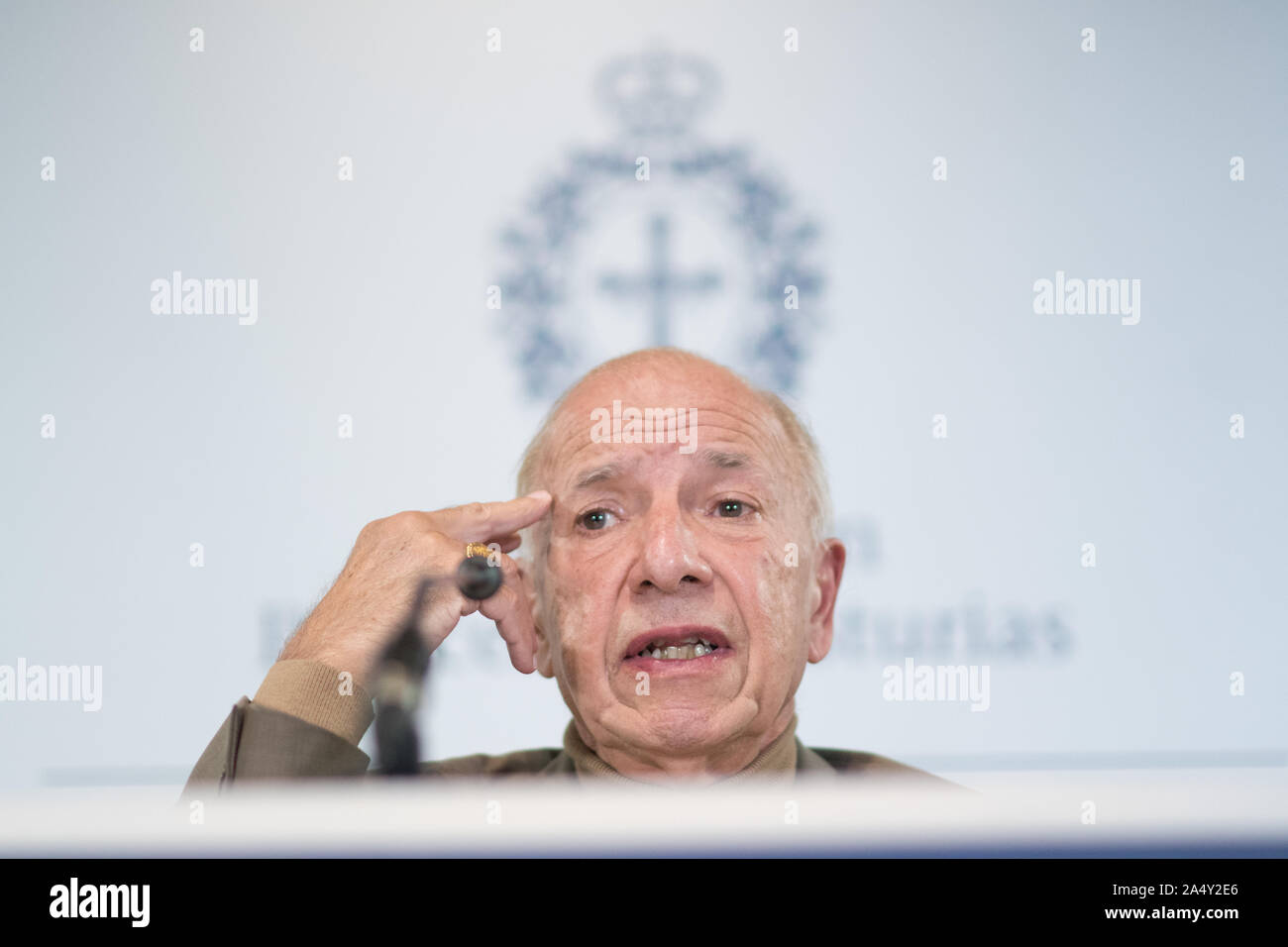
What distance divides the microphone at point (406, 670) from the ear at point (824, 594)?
0.60 meters

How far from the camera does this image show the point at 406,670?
71.9 inches

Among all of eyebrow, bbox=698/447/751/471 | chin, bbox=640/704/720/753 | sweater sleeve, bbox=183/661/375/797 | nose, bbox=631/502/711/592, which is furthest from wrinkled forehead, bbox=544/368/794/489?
sweater sleeve, bbox=183/661/375/797

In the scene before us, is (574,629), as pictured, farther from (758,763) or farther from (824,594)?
(824,594)

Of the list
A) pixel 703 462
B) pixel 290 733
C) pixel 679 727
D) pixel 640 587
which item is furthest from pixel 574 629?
pixel 290 733

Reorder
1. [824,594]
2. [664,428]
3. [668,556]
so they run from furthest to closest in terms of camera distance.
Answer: [824,594]
[664,428]
[668,556]

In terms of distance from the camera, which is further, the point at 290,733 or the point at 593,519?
the point at 593,519

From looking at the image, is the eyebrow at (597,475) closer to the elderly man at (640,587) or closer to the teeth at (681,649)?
the elderly man at (640,587)

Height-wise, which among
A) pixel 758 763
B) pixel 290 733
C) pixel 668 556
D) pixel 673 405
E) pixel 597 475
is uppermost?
pixel 673 405

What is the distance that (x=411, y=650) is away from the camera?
1.81 meters

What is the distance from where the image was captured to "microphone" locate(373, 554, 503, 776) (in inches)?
70.5

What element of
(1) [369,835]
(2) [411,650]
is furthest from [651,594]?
(1) [369,835]

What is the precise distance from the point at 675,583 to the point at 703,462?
23 centimetres
